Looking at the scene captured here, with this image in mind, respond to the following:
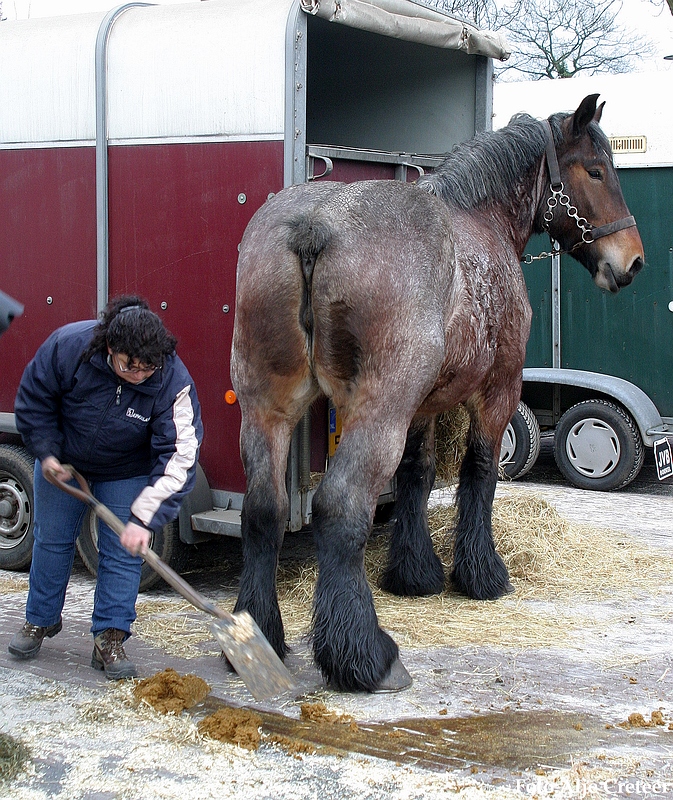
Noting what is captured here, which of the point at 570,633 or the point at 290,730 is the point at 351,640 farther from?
the point at 570,633

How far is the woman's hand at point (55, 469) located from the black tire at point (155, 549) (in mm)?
1326

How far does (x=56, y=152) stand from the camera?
208 inches

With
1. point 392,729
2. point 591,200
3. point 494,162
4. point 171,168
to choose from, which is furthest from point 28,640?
point 591,200

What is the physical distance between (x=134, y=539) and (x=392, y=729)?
1129mm

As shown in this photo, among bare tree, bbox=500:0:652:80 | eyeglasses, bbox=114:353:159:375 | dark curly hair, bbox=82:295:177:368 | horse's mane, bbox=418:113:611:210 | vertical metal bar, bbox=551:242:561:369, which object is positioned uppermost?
bare tree, bbox=500:0:652:80

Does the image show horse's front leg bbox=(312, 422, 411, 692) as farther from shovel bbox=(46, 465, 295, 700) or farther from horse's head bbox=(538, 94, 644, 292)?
horse's head bbox=(538, 94, 644, 292)

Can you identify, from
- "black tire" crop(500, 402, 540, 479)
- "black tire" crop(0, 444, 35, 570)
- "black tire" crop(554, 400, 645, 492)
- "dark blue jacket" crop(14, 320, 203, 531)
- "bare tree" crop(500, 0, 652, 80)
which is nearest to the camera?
"dark blue jacket" crop(14, 320, 203, 531)

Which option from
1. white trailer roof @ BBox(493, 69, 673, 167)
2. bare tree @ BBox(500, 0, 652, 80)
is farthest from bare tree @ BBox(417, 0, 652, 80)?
white trailer roof @ BBox(493, 69, 673, 167)

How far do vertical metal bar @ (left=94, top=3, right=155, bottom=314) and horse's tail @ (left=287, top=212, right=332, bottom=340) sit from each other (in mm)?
1485

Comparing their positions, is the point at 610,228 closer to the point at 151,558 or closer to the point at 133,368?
the point at 133,368

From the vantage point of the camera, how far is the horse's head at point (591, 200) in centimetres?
505

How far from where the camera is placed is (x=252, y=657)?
11.1 ft

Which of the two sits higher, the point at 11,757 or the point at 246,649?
the point at 246,649

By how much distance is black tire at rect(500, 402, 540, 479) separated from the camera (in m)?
8.34
